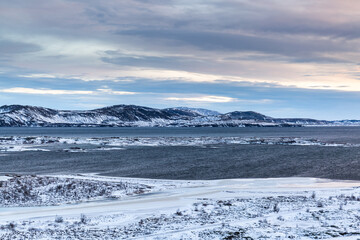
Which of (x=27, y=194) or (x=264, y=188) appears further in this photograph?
(x=264, y=188)

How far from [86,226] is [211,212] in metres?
7.03

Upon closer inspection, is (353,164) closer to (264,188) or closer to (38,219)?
(264,188)

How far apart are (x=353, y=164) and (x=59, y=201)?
42.6m

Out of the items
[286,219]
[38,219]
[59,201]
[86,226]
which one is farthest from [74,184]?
[286,219]

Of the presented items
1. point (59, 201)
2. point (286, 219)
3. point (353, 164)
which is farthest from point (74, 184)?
point (353, 164)

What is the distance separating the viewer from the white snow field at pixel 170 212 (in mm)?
16656

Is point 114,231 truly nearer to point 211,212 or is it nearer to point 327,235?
point 211,212

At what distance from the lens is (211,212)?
21.2 m

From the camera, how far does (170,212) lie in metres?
21.4

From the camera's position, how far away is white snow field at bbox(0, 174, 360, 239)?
1666 centimetres

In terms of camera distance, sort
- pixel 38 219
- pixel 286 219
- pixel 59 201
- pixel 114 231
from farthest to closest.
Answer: pixel 59 201, pixel 38 219, pixel 286 219, pixel 114 231

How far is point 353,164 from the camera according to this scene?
175ft

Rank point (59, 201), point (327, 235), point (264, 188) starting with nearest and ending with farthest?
point (327, 235)
point (59, 201)
point (264, 188)

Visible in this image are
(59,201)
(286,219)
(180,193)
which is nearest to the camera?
(286,219)
